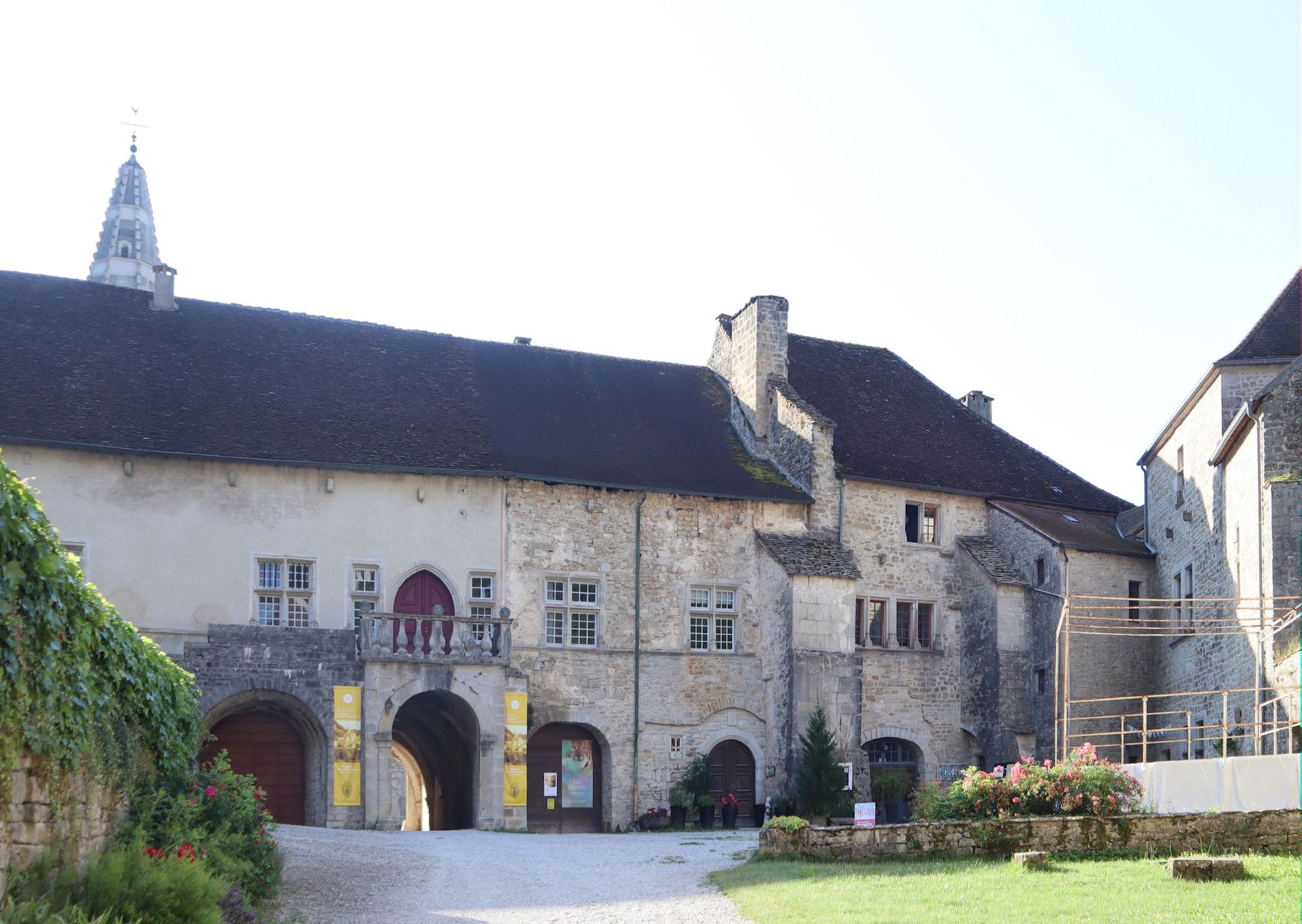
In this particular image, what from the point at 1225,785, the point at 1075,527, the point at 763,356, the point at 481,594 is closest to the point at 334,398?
the point at 481,594

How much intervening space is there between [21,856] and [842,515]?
23612mm

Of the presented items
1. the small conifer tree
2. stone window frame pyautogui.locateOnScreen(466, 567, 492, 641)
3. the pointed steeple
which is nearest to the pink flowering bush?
the small conifer tree

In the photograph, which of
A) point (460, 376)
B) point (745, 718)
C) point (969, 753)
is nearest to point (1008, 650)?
point (969, 753)

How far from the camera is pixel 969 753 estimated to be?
33.0m

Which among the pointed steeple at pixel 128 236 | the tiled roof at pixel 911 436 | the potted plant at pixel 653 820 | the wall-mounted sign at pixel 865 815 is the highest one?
the pointed steeple at pixel 128 236

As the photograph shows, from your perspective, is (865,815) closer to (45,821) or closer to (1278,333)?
(45,821)

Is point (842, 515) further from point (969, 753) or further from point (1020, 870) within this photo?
point (1020, 870)

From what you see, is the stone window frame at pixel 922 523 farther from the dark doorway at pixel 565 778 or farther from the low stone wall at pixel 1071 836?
the low stone wall at pixel 1071 836

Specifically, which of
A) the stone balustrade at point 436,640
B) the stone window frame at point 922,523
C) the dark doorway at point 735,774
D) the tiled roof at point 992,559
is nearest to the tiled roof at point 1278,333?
the tiled roof at point 992,559

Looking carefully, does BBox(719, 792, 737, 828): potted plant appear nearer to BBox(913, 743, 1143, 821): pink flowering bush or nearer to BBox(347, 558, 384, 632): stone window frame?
BBox(347, 558, 384, 632): stone window frame

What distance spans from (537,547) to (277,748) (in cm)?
613

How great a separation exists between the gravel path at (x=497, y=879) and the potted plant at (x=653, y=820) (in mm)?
4997

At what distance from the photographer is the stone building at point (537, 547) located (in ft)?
90.0

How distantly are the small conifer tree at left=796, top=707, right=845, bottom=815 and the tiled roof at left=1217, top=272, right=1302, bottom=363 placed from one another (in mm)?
10016
